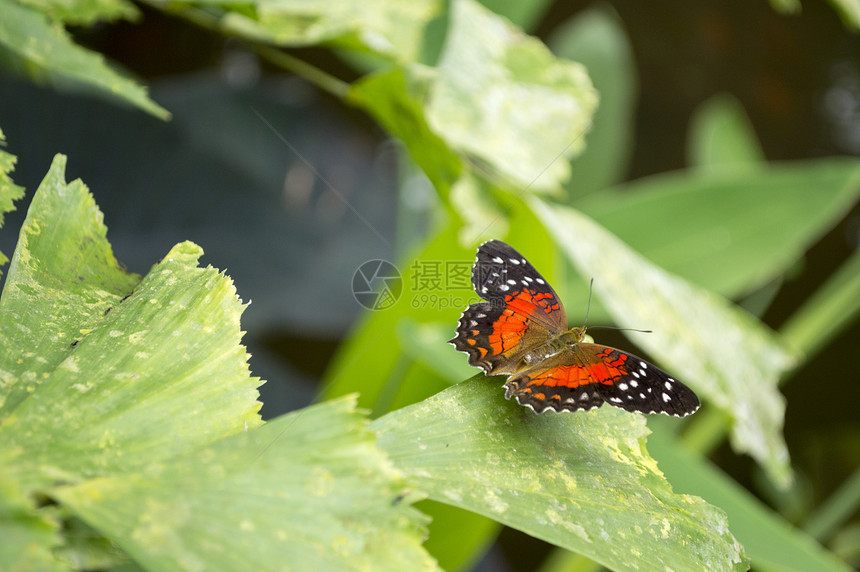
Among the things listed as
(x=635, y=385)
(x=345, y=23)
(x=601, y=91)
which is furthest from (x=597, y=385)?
(x=601, y=91)

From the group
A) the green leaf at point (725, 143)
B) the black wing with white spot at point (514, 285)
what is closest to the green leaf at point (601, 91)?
the green leaf at point (725, 143)

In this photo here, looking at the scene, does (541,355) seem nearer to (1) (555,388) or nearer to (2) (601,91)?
(1) (555,388)

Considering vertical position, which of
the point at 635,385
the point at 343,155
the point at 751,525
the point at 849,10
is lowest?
the point at 343,155

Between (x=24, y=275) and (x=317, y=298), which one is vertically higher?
(x=24, y=275)

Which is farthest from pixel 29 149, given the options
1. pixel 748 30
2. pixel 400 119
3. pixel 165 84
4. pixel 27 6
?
pixel 748 30

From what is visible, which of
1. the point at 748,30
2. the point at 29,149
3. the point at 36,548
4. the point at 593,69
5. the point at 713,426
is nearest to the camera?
the point at 36,548

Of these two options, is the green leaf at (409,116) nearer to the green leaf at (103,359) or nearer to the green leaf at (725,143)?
the green leaf at (103,359)

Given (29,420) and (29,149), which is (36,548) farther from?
(29,149)
